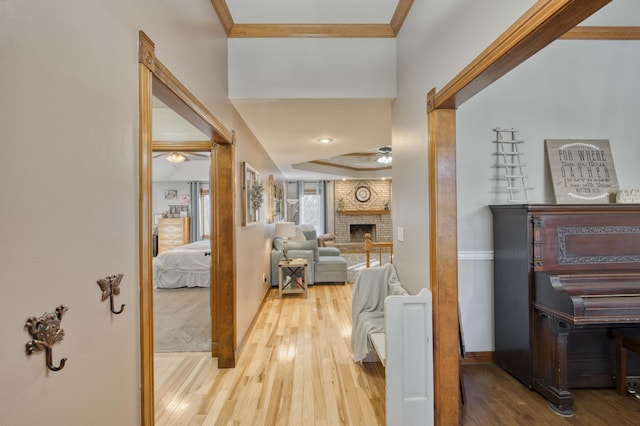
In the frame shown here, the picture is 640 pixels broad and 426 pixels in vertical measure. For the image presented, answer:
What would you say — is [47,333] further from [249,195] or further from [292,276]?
[292,276]

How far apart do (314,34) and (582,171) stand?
8.88 feet

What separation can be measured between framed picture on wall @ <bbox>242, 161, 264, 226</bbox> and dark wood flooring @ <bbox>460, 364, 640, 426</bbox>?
2605mm

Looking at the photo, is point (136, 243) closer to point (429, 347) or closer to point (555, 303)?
point (429, 347)

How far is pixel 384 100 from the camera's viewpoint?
9.20 ft

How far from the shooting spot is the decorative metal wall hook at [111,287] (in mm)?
1027

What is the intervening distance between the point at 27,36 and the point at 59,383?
95 cm

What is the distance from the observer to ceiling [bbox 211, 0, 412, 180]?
244cm

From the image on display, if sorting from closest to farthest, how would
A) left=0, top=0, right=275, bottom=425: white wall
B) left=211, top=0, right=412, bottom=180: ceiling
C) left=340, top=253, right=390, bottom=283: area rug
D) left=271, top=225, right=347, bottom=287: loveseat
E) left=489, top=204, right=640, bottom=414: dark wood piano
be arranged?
left=0, top=0, right=275, bottom=425: white wall → left=489, top=204, right=640, bottom=414: dark wood piano → left=211, top=0, right=412, bottom=180: ceiling → left=271, top=225, right=347, bottom=287: loveseat → left=340, top=253, right=390, bottom=283: area rug

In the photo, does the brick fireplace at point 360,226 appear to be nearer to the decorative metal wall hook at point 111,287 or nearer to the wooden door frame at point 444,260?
the wooden door frame at point 444,260

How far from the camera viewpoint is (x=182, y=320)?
3.92 m

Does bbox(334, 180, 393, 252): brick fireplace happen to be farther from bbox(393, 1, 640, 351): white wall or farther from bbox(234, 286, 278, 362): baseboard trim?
bbox(393, 1, 640, 351): white wall

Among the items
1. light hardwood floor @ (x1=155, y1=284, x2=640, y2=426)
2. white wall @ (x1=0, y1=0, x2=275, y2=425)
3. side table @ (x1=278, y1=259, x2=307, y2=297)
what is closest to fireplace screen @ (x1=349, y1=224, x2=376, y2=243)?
side table @ (x1=278, y1=259, x2=307, y2=297)

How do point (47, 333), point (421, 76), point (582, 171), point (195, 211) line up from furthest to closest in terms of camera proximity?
point (195, 211) → point (582, 171) → point (421, 76) → point (47, 333)

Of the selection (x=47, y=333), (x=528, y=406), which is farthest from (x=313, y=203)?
(x=47, y=333)
